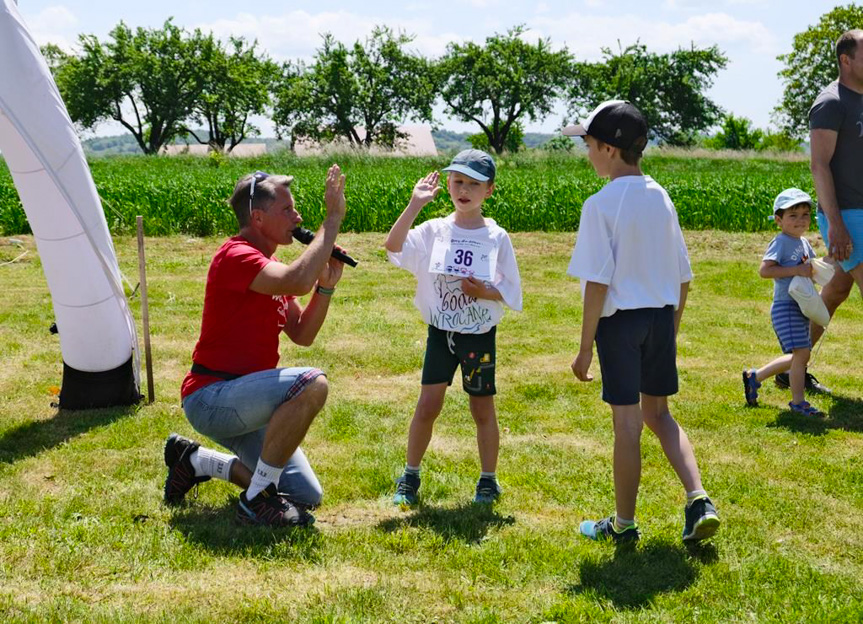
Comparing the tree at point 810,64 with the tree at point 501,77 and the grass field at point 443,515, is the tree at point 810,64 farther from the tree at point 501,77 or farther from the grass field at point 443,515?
the grass field at point 443,515

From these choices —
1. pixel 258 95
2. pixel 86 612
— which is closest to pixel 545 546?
pixel 86 612

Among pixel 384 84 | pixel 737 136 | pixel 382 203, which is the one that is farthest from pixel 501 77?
pixel 382 203

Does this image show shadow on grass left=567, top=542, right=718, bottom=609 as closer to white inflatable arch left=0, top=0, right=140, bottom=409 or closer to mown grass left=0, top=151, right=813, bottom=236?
white inflatable arch left=0, top=0, right=140, bottom=409

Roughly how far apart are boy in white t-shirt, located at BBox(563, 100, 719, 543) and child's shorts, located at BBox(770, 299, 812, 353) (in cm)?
292

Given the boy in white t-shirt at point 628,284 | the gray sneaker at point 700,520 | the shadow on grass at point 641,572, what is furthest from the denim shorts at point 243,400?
the gray sneaker at point 700,520

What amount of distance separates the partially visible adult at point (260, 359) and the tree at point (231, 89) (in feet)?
229

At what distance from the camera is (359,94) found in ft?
230

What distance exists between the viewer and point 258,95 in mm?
74750

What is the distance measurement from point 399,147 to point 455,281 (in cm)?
6372

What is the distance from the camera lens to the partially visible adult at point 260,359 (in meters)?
4.18

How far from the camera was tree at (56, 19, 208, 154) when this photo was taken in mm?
70688

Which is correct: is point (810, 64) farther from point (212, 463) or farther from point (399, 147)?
point (212, 463)

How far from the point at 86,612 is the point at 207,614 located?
0.46m

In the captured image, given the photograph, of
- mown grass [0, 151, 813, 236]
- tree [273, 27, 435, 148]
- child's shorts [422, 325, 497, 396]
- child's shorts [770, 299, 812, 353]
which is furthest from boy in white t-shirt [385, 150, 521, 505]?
tree [273, 27, 435, 148]
